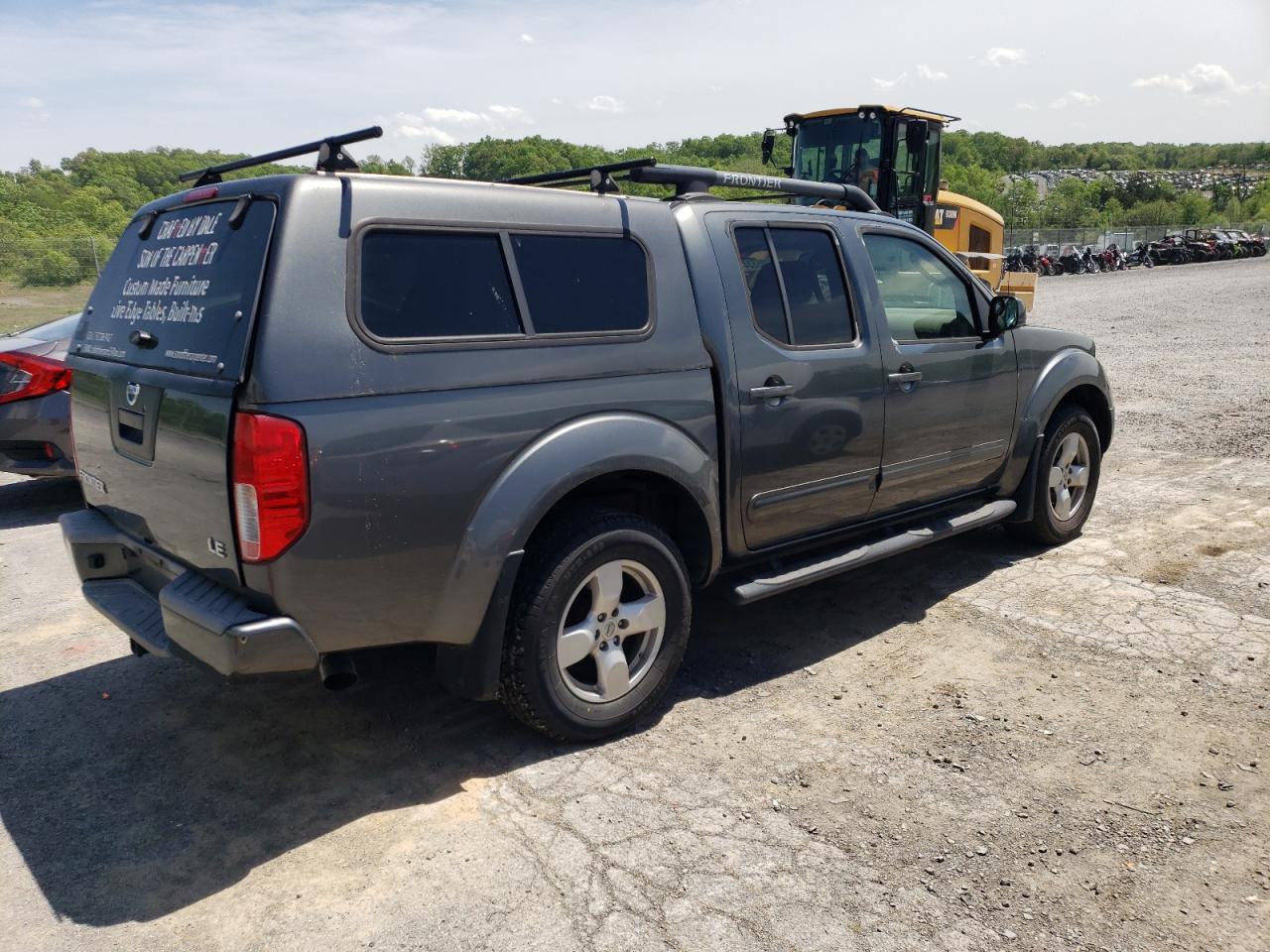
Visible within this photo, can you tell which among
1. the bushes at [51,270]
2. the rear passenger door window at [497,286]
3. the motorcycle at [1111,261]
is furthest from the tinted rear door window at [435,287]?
the motorcycle at [1111,261]

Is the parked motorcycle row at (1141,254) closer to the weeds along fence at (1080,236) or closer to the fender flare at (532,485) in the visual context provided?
the weeds along fence at (1080,236)

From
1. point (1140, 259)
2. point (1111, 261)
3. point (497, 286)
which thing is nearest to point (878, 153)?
point (497, 286)

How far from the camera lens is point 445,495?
3.12m

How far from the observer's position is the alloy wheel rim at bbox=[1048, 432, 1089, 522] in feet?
19.0

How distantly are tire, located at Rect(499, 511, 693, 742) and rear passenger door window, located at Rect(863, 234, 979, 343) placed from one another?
181 cm

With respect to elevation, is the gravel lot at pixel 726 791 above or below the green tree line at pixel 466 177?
below

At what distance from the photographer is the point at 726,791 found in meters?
3.32

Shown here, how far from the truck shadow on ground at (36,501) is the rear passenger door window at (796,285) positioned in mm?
5414

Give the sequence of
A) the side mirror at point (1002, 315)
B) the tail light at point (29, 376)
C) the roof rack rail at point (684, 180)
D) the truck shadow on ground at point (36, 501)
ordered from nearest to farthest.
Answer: the roof rack rail at point (684, 180) → the side mirror at point (1002, 315) → the tail light at point (29, 376) → the truck shadow on ground at point (36, 501)

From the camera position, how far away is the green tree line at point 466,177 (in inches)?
442

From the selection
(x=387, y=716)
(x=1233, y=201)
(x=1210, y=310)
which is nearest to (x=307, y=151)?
(x=387, y=716)

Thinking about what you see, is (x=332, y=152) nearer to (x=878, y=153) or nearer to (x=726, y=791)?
(x=726, y=791)

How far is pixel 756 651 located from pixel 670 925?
196 cm

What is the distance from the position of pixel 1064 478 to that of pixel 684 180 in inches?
125
